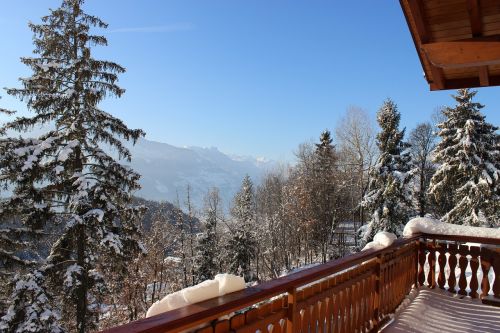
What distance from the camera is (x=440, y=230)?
20.5 feet

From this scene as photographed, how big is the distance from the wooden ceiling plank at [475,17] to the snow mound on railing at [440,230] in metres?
3.60

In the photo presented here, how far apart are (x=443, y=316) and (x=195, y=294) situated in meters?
4.65

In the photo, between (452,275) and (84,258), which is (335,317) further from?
(84,258)

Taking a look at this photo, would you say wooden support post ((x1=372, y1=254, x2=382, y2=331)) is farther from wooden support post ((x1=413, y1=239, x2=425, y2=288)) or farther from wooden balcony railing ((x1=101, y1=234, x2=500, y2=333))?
wooden support post ((x1=413, y1=239, x2=425, y2=288))

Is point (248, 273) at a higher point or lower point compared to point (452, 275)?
lower

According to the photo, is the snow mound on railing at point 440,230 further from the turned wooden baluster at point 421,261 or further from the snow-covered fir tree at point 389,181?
the snow-covered fir tree at point 389,181

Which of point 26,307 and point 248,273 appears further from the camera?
point 248,273

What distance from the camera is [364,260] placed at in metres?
3.83

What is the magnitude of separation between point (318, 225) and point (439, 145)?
1304cm

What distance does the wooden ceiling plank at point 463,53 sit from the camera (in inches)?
141

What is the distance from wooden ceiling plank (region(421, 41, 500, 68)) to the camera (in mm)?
3570

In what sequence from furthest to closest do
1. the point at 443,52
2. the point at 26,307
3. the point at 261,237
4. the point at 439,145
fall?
the point at 261,237, the point at 439,145, the point at 26,307, the point at 443,52

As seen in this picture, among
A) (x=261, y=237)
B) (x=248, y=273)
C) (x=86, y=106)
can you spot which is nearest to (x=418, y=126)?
(x=261, y=237)

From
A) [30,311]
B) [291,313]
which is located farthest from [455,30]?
[30,311]
